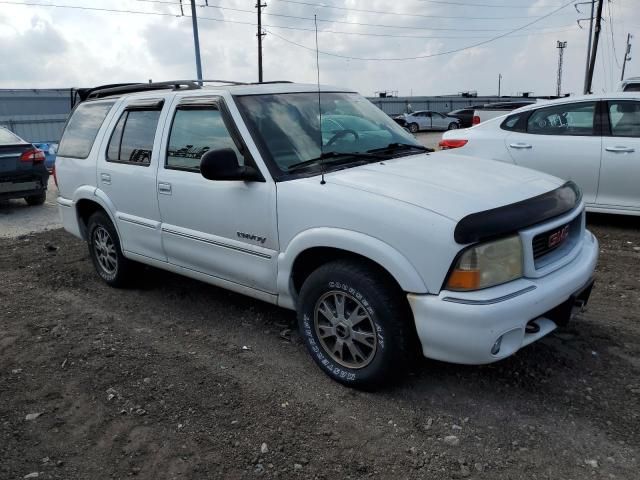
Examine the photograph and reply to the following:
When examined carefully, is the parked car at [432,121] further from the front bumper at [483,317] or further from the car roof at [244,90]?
the front bumper at [483,317]

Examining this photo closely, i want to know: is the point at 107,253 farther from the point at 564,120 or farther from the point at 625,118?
the point at 625,118

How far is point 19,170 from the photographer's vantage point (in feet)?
31.2

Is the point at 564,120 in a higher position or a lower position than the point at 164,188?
higher

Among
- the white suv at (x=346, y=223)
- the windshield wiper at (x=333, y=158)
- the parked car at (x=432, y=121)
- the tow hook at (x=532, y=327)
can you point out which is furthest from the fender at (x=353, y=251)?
the parked car at (x=432, y=121)

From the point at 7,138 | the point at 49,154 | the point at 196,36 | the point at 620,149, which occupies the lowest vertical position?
the point at 49,154

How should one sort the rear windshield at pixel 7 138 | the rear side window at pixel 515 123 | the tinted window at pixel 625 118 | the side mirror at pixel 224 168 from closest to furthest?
the side mirror at pixel 224 168 → the tinted window at pixel 625 118 → the rear side window at pixel 515 123 → the rear windshield at pixel 7 138

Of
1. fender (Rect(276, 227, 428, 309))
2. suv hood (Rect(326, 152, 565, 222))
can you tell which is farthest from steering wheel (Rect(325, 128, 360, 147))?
fender (Rect(276, 227, 428, 309))

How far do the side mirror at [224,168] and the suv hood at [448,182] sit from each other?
1.78 ft

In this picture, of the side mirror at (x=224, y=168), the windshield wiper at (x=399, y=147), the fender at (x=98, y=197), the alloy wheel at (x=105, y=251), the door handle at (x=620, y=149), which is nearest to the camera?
the side mirror at (x=224, y=168)

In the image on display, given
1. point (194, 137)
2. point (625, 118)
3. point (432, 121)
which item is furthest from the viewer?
point (432, 121)

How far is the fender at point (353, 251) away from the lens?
9.52ft

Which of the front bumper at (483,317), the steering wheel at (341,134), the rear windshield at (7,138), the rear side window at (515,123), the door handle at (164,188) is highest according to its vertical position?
the steering wheel at (341,134)

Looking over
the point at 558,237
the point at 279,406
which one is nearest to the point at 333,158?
the point at 558,237

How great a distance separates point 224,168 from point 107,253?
244 centimetres
